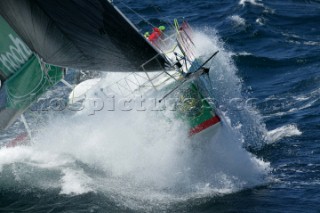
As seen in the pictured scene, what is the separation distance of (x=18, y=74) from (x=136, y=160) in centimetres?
355

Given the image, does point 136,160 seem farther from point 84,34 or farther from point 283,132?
point 283,132

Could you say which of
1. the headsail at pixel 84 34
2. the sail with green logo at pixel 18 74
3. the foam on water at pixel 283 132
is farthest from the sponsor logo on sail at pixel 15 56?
the foam on water at pixel 283 132

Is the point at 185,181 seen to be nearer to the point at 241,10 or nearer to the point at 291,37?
the point at 291,37

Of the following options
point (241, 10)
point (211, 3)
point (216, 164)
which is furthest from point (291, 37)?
point (216, 164)

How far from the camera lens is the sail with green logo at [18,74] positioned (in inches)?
586

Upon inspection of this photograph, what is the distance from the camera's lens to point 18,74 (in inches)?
601

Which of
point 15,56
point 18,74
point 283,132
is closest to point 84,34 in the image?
point 15,56

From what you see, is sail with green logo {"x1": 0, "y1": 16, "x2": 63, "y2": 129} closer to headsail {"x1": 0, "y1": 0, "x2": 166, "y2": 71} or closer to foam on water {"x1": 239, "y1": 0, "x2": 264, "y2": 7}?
headsail {"x1": 0, "y1": 0, "x2": 166, "y2": 71}

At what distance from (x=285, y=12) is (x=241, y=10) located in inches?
95.7

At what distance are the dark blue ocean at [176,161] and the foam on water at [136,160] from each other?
2 centimetres

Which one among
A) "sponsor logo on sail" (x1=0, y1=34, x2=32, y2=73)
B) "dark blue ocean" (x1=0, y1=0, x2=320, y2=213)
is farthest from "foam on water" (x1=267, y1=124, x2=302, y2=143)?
"sponsor logo on sail" (x1=0, y1=34, x2=32, y2=73)

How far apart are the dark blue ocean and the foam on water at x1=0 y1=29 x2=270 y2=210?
2cm

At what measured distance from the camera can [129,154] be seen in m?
16.2

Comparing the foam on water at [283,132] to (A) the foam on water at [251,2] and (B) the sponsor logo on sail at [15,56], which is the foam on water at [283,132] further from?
(A) the foam on water at [251,2]
